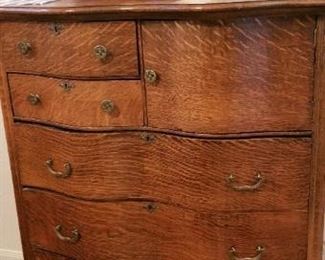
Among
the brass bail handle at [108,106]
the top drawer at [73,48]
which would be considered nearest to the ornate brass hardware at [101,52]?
the top drawer at [73,48]

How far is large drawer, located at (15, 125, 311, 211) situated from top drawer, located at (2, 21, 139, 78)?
16cm

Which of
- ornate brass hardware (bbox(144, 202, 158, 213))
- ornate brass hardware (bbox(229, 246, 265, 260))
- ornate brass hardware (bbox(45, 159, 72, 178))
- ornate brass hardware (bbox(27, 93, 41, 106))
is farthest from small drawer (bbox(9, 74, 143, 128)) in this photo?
ornate brass hardware (bbox(229, 246, 265, 260))

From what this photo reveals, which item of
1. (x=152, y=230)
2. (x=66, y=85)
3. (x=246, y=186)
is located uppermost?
(x=66, y=85)

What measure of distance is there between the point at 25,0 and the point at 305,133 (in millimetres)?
725

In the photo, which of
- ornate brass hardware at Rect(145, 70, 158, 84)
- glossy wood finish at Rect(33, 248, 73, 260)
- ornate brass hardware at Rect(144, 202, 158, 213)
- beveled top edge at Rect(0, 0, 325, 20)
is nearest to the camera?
beveled top edge at Rect(0, 0, 325, 20)

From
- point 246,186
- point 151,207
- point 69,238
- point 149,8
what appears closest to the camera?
point 149,8

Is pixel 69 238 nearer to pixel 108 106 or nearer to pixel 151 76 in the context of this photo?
pixel 108 106

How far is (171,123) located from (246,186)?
0.22 meters

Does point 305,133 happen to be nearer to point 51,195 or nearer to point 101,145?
point 101,145

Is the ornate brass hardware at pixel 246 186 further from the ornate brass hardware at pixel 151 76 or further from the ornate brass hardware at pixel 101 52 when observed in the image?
the ornate brass hardware at pixel 101 52

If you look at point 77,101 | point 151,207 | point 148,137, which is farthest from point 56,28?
point 151,207

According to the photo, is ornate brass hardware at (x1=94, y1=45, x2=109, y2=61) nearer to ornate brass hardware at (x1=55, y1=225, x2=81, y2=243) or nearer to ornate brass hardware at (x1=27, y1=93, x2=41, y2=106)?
ornate brass hardware at (x1=27, y1=93, x2=41, y2=106)

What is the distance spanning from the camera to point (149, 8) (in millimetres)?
997

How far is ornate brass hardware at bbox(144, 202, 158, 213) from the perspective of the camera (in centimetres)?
120
